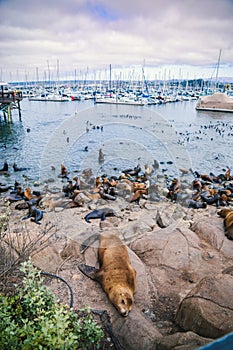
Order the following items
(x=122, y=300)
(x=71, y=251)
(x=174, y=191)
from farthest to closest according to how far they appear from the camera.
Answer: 1. (x=174, y=191)
2. (x=71, y=251)
3. (x=122, y=300)

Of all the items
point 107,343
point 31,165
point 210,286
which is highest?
point 210,286

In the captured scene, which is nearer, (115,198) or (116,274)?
(116,274)

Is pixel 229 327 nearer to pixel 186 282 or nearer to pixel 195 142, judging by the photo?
pixel 186 282

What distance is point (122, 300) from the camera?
3439 mm

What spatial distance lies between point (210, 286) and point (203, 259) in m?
1.63

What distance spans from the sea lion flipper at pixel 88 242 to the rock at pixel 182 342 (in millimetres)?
2532

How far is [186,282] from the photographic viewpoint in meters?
4.29

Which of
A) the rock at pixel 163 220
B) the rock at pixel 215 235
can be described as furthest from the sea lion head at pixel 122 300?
the rock at pixel 163 220

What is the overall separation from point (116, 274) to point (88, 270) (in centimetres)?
64

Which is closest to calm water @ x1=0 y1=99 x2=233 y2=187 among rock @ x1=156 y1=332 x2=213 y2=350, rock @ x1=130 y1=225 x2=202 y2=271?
rock @ x1=130 y1=225 x2=202 y2=271

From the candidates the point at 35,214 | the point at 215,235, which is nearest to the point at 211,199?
the point at 215,235

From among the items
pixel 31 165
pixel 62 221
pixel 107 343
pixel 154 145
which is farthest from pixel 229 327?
pixel 154 145

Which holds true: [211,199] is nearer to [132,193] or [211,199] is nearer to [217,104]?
[132,193]

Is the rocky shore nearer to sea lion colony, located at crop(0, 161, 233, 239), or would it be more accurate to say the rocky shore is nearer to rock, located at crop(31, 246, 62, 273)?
rock, located at crop(31, 246, 62, 273)
